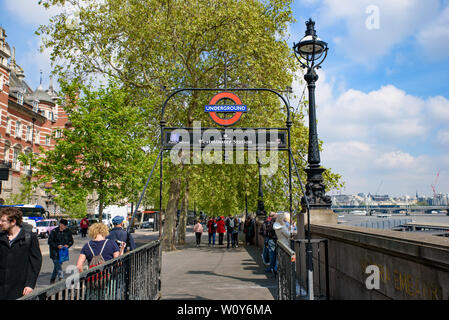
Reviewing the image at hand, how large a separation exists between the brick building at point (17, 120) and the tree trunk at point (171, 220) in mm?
18260

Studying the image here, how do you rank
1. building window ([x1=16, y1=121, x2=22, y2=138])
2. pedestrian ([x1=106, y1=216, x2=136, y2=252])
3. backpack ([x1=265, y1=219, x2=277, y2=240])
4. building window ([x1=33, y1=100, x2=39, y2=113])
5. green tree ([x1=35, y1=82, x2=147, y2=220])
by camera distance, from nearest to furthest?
pedestrian ([x1=106, y1=216, x2=136, y2=252]) → backpack ([x1=265, y1=219, x2=277, y2=240]) → green tree ([x1=35, y1=82, x2=147, y2=220]) → building window ([x1=16, y1=121, x2=22, y2=138]) → building window ([x1=33, y1=100, x2=39, y2=113])

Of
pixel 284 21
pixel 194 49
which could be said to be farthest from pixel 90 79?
pixel 284 21

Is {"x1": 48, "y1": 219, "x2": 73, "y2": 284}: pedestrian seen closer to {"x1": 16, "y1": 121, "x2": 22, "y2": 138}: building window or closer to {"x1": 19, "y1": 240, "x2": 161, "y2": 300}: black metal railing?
{"x1": 19, "y1": 240, "x2": 161, "y2": 300}: black metal railing

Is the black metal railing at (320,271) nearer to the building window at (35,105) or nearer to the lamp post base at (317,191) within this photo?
the lamp post base at (317,191)

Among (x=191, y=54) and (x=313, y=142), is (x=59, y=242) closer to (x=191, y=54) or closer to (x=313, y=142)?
(x=313, y=142)

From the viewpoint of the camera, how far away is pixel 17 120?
4456 cm

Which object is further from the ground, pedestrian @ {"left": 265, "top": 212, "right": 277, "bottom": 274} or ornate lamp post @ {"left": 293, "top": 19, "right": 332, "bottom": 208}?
ornate lamp post @ {"left": 293, "top": 19, "right": 332, "bottom": 208}

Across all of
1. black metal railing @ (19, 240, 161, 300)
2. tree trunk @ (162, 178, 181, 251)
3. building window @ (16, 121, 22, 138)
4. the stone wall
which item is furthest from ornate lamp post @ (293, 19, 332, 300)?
building window @ (16, 121, 22, 138)

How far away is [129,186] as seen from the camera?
13.6 m

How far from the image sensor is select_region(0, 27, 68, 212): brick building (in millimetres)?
39438

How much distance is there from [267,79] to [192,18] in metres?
5.53

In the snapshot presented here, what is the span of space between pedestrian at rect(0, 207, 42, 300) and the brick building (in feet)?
106

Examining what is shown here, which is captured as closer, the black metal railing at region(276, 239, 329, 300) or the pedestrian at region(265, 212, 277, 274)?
the black metal railing at region(276, 239, 329, 300)

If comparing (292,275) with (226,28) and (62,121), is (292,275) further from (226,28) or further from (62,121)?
(62,121)
